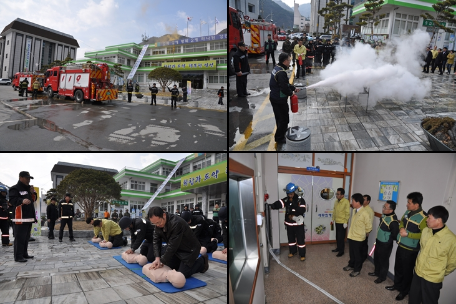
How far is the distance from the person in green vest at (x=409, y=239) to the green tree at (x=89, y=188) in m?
4.26

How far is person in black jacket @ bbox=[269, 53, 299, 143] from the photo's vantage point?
11.5 ft

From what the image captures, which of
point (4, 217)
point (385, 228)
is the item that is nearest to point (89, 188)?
point (4, 217)

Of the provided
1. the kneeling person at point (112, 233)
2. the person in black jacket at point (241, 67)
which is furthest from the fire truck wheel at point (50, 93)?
the person in black jacket at point (241, 67)

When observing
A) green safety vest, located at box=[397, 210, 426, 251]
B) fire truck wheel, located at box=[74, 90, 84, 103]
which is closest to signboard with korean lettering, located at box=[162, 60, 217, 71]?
fire truck wheel, located at box=[74, 90, 84, 103]

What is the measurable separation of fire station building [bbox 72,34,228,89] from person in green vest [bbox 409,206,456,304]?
401 centimetres

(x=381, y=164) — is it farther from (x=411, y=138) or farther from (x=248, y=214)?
(x=248, y=214)

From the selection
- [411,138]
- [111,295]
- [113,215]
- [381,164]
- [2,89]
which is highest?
[2,89]

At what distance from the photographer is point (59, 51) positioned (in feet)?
16.1

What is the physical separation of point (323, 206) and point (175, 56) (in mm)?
4512

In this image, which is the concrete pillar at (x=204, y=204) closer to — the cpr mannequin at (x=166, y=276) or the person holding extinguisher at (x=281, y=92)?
the person holding extinguisher at (x=281, y=92)

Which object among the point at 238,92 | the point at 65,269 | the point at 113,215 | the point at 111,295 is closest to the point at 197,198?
the point at 113,215

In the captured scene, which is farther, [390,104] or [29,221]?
[390,104]

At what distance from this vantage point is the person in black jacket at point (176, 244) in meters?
2.86

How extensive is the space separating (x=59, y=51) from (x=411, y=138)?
6.13 metres
